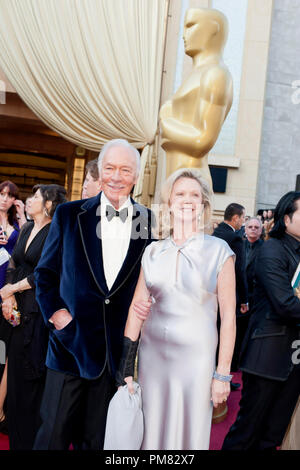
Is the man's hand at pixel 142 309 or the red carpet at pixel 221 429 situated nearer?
the man's hand at pixel 142 309

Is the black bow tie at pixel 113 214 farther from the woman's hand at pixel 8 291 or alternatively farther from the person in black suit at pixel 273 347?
the woman's hand at pixel 8 291

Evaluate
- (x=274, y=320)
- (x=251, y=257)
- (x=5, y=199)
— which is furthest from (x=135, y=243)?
(x=251, y=257)

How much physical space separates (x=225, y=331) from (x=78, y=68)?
5784mm

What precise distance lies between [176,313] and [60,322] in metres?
0.45

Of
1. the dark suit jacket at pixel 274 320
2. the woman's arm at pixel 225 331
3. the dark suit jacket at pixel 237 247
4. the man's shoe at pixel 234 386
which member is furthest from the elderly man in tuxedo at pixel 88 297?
the man's shoe at pixel 234 386

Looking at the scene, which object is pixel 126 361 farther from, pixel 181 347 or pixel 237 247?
pixel 237 247

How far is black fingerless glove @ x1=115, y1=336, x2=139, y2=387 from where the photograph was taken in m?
1.82

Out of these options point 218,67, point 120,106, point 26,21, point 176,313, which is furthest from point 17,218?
point 26,21

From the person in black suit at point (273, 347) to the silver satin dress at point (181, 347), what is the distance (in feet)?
1.90

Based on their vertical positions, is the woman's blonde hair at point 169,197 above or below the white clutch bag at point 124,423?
above

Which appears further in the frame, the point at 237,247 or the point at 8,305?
the point at 237,247

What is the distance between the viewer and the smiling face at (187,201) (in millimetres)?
1898

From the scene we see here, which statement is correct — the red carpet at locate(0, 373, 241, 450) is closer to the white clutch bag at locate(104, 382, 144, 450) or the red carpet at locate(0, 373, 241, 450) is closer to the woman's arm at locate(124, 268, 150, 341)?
the white clutch bag at locate(104, 382, 144, 450)

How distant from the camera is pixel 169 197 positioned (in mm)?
1972
